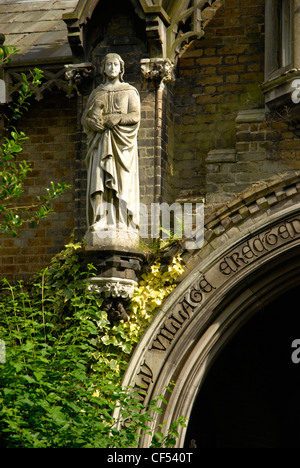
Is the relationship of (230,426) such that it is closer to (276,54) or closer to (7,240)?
(7,240)

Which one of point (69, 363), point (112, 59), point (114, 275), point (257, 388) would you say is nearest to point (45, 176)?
point (112, 59)

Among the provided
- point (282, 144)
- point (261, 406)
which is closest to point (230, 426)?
point (261, 406)

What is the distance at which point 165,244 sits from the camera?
12.3 meters

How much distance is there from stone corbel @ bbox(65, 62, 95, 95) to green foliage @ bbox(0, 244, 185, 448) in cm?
197

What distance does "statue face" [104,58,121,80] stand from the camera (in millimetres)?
12438

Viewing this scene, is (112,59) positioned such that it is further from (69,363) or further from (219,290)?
(69,363)

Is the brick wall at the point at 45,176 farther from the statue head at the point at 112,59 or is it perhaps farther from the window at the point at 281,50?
the window at the point at 281,50

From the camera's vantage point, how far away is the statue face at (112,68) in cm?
1244

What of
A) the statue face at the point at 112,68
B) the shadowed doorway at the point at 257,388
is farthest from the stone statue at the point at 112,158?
the shadowed doorway at the point at 257,388

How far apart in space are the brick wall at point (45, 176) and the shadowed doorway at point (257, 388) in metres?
2.77

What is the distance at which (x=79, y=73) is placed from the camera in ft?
42.2

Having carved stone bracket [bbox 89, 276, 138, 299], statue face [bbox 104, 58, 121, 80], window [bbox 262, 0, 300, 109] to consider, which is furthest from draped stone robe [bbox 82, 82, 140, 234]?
window [bbox 262, 0, 300, 109]

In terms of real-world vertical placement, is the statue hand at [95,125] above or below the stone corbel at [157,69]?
below
